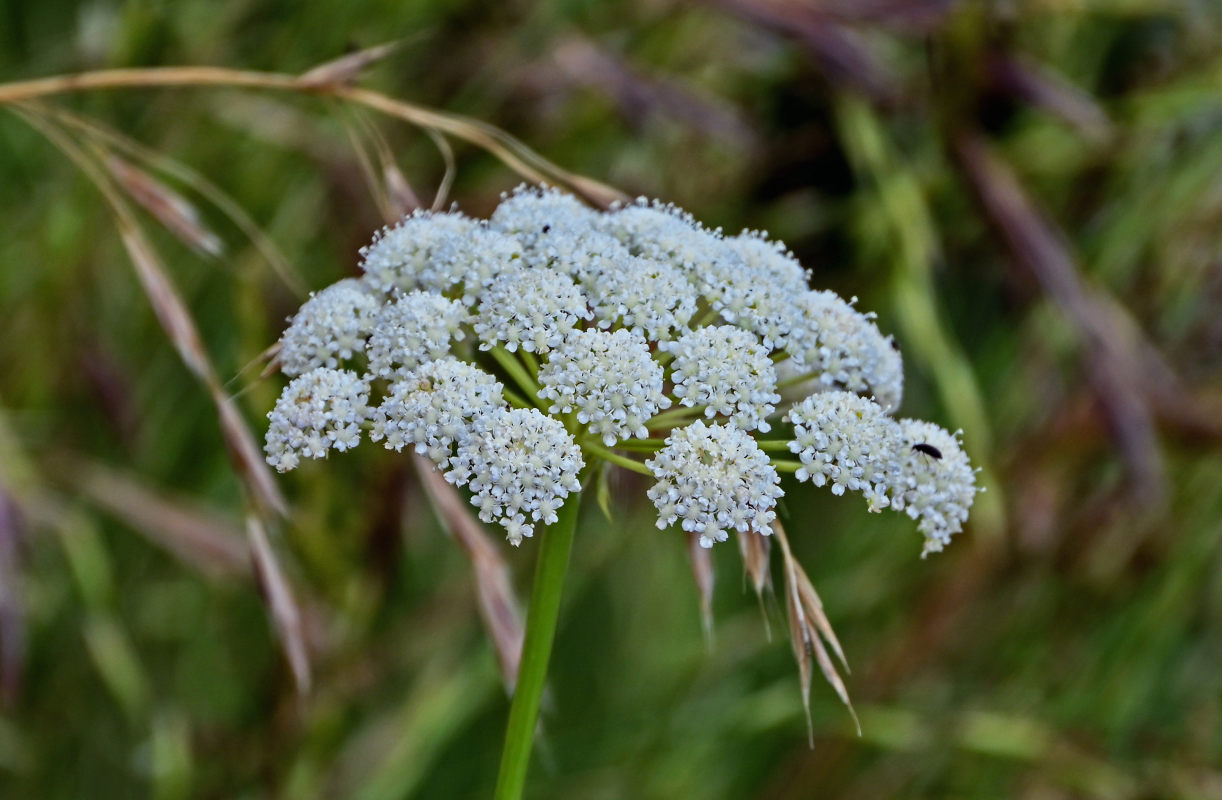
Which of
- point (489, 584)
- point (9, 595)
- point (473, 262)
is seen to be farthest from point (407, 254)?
point (9, 595)

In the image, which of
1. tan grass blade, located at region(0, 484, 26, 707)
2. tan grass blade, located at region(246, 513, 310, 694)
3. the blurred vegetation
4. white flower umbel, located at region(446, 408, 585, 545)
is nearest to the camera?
white flower umbel, located at region(446, 408, 585, 545)

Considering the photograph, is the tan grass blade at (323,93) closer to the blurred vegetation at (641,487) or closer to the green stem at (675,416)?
the green stem at (675,416)

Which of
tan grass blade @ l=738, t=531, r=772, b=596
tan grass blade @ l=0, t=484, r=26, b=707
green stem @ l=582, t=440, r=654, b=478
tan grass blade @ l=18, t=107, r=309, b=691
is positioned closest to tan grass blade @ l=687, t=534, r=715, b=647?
tan grass blade @ l=738, t=531, r=772, b=596

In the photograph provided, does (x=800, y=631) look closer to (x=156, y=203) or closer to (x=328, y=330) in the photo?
(x=328, y=330)

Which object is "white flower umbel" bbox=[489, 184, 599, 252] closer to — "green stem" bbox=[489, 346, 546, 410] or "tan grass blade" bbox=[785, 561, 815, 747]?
"green stem" bbox=[489, 346, 546, 410]

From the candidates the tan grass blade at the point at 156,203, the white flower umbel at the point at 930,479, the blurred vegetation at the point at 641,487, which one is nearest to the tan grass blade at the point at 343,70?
the tan grass blade at the point at 156,203

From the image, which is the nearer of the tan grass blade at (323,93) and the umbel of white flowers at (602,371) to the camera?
the umbel of white flowers at (602,371)
